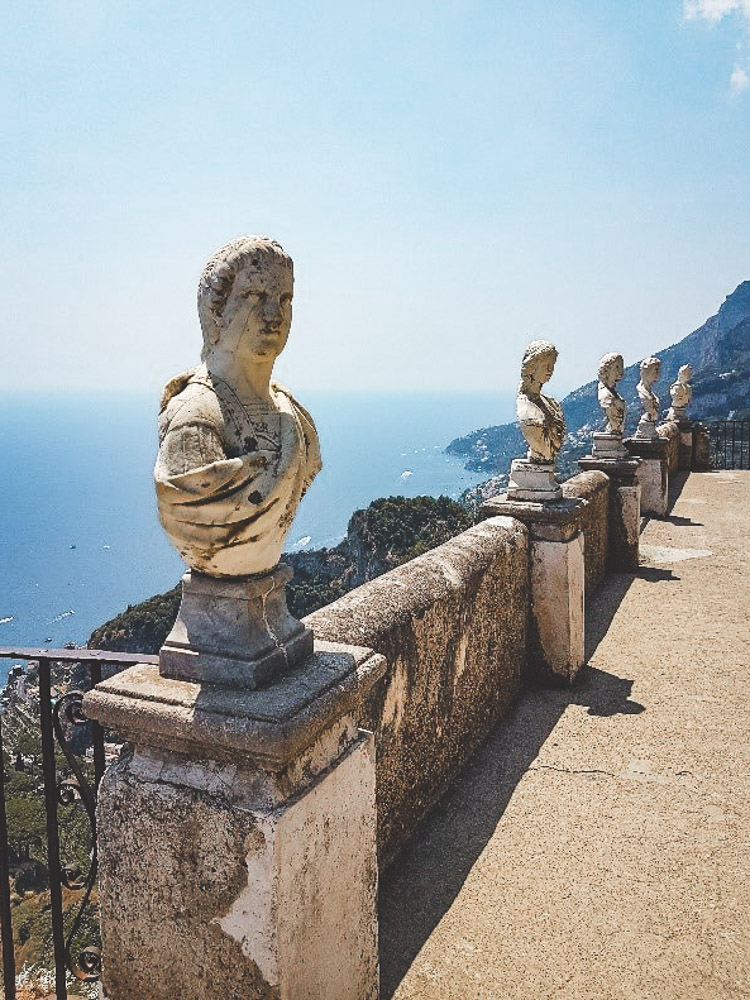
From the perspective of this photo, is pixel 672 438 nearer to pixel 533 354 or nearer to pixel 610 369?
pixel 610 369

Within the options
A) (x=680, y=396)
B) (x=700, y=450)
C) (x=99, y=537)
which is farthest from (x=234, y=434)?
(x=99, y=537)

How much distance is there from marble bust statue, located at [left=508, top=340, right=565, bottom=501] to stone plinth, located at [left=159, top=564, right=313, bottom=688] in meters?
3.60

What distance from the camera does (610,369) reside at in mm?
8805

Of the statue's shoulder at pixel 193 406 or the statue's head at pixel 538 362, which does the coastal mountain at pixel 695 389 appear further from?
the statue's shoulder at pixel 193 406

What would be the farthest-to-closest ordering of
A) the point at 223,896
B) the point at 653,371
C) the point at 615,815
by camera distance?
the point at 653,371 < the point at 615,815 < the point at 223,896

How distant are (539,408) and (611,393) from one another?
158 inches

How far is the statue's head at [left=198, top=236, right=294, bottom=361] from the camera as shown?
1837 millimetres

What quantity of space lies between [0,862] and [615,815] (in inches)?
104

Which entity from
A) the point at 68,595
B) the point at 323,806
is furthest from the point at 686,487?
the point at 68,595

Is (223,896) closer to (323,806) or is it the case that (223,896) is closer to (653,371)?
(323,806)

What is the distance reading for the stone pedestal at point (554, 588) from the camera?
203 inches

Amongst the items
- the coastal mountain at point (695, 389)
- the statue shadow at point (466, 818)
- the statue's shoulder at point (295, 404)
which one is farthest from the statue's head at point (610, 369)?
the statue's shoulder at point (295, 404)

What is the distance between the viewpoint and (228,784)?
1.87 m

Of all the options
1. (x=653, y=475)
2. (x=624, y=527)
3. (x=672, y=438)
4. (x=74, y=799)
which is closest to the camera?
(x=74, y=799)
